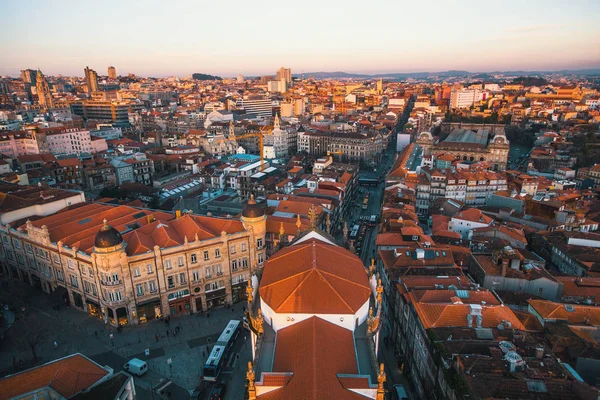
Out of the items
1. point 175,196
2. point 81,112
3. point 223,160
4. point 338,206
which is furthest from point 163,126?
point 338,206

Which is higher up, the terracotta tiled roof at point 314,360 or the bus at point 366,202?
the terracotta tiled roof at point 314,360

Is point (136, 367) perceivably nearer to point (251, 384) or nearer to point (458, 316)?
point (251, 384)

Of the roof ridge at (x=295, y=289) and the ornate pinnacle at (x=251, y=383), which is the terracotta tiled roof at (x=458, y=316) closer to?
the roof ridge at (x=295, y=289)

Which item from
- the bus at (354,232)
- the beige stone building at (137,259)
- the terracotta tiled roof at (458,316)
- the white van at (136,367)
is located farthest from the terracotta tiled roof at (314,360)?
the bus at (354,232)

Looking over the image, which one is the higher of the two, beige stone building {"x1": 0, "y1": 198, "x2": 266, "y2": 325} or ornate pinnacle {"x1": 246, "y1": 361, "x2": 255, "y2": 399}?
ornate pinnacle {"x1": 246, "y1": 361, "x2": 255, "y2": 399}

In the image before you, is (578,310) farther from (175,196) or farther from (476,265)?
(175,196)

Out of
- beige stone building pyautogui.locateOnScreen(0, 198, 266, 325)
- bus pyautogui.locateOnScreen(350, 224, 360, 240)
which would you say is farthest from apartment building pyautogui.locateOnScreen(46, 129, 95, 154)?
→ bus pyautogui.locateOnScreen(350, 224, 360, 240)

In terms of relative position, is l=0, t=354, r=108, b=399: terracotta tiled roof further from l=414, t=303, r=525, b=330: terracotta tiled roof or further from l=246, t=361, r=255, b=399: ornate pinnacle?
l=414, t=303, r=525, b=330: terracotta tiled roof
